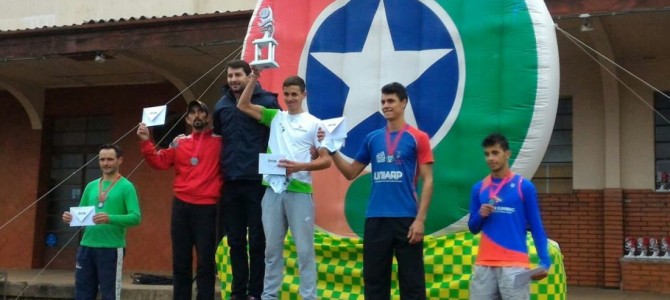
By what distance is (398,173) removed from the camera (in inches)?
190

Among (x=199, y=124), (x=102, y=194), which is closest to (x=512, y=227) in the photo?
(x=199, y=124)

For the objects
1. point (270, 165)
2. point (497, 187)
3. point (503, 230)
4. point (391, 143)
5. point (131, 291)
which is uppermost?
point (391, 143)

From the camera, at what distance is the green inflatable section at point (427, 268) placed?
18.0 feet

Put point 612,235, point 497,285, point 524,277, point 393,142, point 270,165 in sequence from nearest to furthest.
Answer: point 524,277 → point 497,285 → point 393,142 → point 270,165 → point 612,235

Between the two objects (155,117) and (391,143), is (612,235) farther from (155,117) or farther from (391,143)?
(155,117)

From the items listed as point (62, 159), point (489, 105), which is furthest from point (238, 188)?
point (62, 159)

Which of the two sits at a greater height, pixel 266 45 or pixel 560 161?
pixel 266 45

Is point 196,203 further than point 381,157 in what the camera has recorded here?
Yes

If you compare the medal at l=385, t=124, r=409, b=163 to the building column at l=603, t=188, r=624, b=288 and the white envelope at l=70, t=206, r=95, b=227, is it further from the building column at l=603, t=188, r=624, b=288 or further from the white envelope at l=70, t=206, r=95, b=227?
the building column at l=603, t=188, r=624, b=288

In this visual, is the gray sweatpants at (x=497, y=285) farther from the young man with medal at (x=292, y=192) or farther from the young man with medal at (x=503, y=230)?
the young man with medal at (x=292, y=192)

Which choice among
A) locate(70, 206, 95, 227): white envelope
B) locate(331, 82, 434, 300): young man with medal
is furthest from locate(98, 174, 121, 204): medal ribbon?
locate(331, 82, 434, 300): young man with medal

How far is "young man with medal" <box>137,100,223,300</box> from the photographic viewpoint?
5.63m

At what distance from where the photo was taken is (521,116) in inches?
216

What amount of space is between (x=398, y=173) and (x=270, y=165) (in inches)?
31.7
